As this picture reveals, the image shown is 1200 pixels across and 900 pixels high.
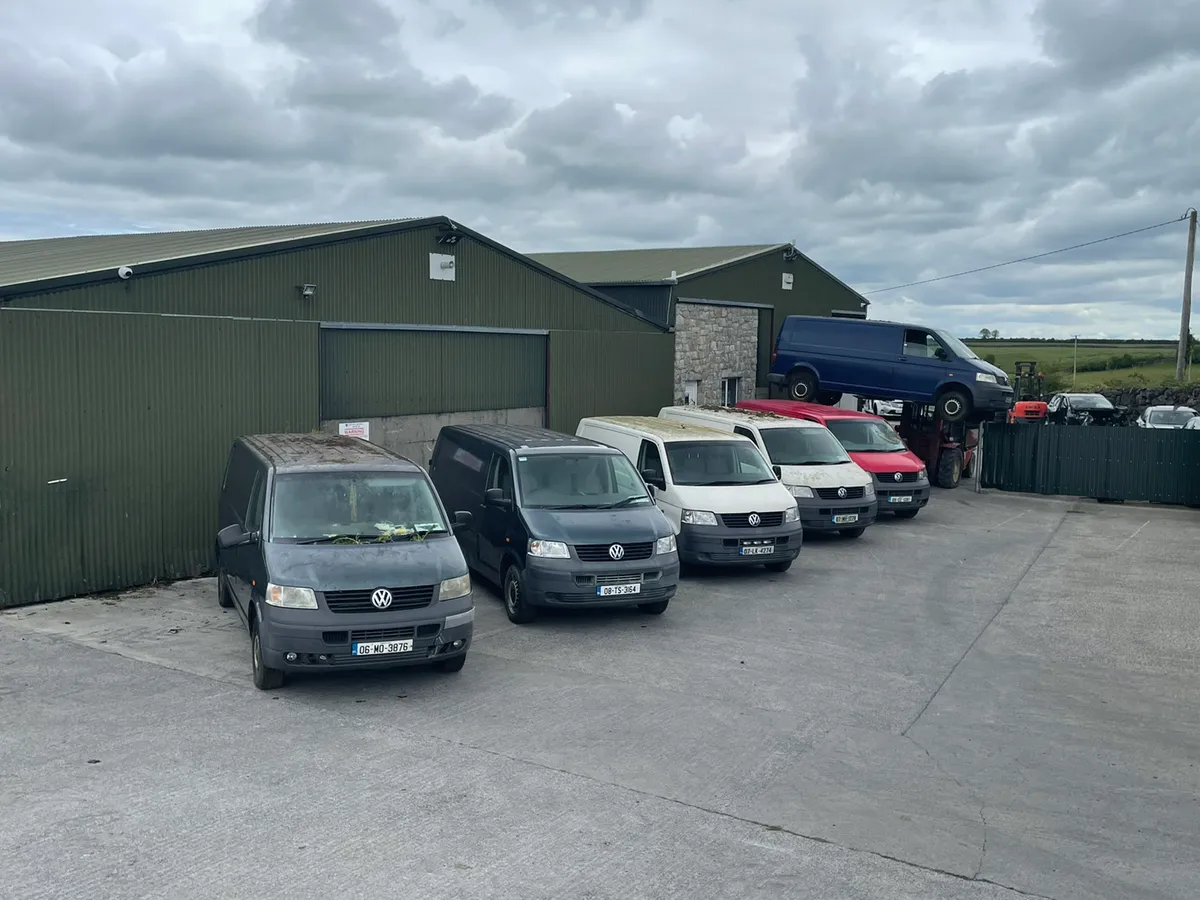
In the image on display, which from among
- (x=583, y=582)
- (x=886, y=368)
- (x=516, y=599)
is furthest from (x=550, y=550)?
(x=886, y=368)

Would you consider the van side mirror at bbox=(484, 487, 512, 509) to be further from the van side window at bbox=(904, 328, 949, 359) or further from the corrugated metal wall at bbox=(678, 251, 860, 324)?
the van side window at bbox=(904, 328, 949, 359)

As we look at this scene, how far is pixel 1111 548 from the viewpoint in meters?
16.7

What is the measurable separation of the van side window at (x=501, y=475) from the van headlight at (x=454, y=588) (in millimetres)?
2770

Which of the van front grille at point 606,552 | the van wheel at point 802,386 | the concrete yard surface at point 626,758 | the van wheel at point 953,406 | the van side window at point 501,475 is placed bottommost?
the concrete yard surface at point 626,758

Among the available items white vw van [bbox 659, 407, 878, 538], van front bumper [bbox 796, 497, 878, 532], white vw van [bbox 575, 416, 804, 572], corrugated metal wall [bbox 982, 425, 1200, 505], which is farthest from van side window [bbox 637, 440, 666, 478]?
corrugated metal wall [bbox 982, 425, 1200, 505]

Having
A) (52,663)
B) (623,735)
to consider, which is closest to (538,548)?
(623,735)

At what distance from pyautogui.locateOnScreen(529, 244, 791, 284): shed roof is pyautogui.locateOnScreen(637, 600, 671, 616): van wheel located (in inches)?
531

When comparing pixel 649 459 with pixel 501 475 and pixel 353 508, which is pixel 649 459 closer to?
pixel 501 475

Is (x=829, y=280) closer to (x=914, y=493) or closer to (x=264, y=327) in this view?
(x=914, y=493)

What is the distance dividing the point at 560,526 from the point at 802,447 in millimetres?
A: 7165

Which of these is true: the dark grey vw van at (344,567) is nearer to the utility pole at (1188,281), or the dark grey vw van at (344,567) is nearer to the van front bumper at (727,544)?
the van front bumper at (727,544)

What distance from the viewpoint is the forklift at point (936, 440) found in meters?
23.2

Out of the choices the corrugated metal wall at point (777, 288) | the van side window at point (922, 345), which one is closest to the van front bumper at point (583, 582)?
the van side window at point (922, 345)

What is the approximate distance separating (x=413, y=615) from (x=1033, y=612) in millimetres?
7505
